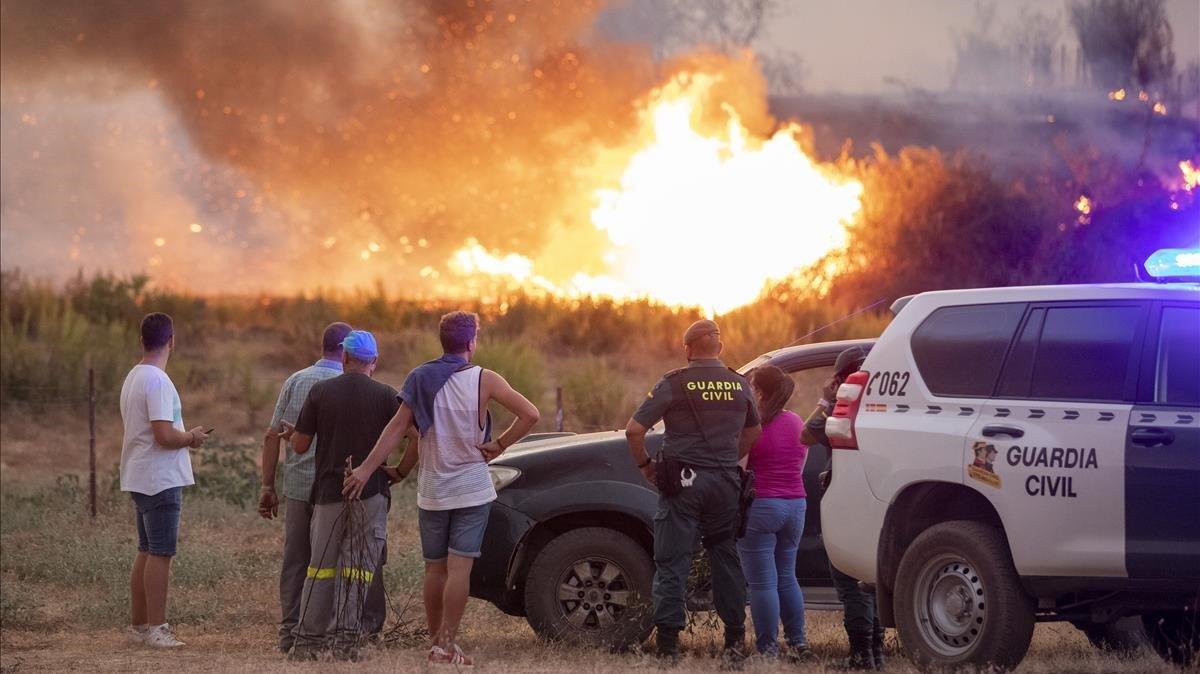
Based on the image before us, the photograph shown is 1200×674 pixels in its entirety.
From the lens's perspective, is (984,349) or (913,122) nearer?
(984,349)

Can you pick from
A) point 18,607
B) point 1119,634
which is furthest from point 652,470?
point 18,607

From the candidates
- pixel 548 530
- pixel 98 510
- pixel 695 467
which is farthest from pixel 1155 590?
pixel 98 510

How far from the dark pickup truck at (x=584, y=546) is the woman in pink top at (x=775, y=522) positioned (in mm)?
528

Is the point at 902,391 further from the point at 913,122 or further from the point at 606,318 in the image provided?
the point at 913,122

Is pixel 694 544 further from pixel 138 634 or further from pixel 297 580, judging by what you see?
pixel 138 634

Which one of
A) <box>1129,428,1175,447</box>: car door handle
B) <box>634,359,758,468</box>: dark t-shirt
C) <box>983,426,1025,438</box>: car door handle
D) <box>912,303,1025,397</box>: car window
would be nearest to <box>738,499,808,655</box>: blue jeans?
<box>634,359,758,468</box>: dark t-shirt

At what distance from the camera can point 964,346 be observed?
8266 mm

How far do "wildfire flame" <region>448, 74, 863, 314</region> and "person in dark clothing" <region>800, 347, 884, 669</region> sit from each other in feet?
71.8

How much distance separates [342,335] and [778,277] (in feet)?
76.4

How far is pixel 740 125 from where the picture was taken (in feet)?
102

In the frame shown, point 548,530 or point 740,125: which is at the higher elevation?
point 740,125

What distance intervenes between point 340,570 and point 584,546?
4.32ft

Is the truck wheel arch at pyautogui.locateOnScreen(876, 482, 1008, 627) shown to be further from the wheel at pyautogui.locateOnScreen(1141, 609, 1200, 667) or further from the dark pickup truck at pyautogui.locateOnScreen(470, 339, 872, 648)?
the wheel at pyautogui.locateOnScreen(1141, 609, 1200, 667)

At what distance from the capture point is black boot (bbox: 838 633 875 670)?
902 centimetres
